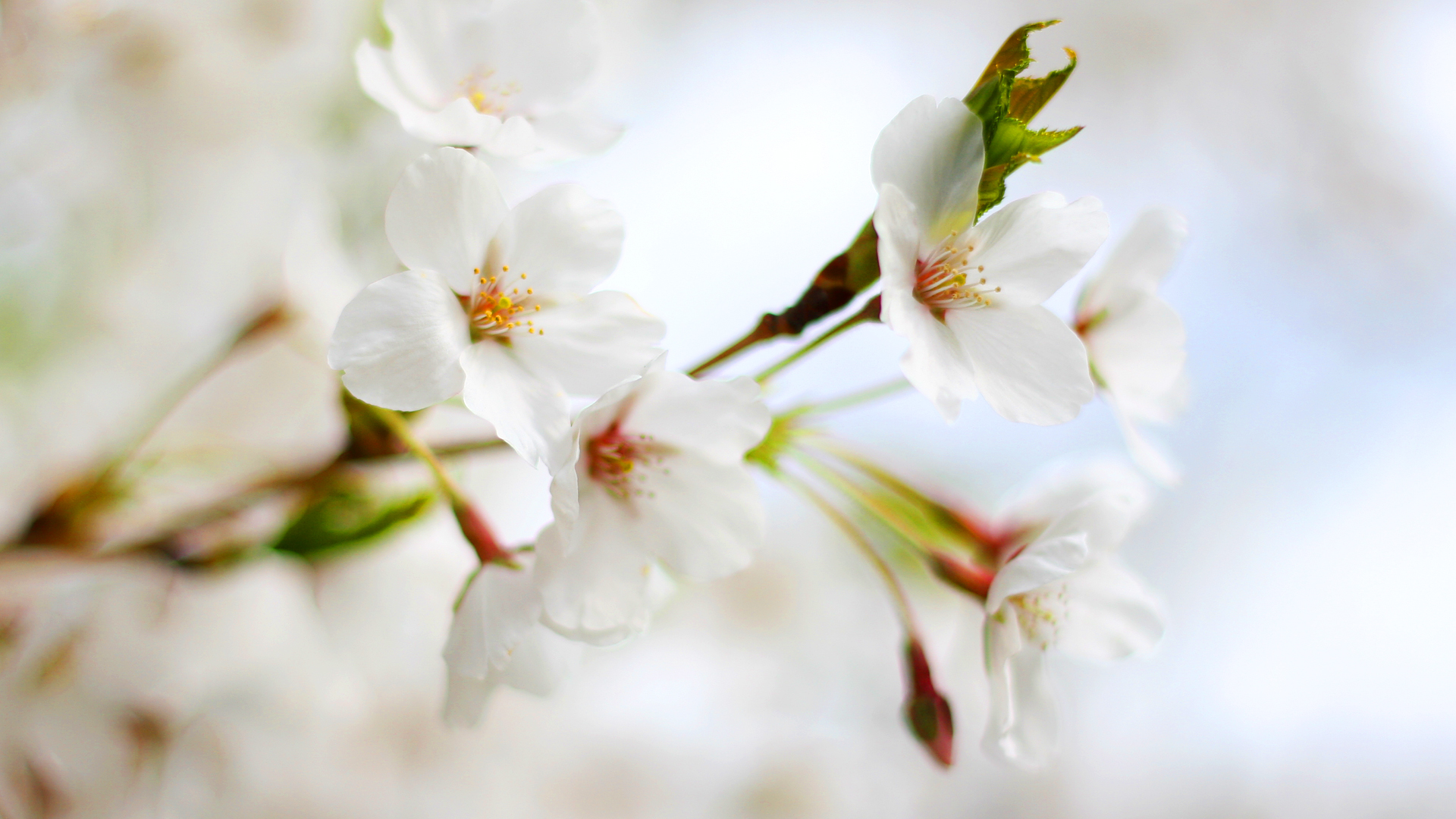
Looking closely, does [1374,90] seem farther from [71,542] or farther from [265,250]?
[71,542]

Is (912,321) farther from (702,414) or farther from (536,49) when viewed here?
(536,49)

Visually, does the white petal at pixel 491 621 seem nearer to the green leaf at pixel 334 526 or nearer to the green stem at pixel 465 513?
the green stem at pixel 465 513

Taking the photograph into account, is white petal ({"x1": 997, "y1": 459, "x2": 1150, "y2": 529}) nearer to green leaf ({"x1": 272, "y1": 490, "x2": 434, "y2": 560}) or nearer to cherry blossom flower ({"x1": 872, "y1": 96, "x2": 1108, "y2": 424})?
cherry blossom flower ({"x1": 872, "y1": 96, "x2": 1108, "y2": 424})

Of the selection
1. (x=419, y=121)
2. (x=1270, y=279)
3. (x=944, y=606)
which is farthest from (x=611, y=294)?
(x=1270, y=279)

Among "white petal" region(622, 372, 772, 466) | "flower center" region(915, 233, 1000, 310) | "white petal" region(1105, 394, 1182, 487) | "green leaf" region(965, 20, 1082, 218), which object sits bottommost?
"white petal" region(1105, 394, 1182, 487)

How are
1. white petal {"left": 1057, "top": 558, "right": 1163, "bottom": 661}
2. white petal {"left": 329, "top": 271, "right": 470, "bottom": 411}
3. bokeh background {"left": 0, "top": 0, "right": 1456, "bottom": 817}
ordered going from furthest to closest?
bokeh background {"left": 0, "top": 0, "right": 1456, "bottom": 817} < white petal {"left": 1057, "top": 558, "right": 1163, "bottom": 661} < white petal {"left": 329, "top": 271, "right": 470, "bottom": 411}

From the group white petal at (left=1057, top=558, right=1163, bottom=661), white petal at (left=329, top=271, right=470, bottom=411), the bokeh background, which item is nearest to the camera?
white petal at (left=329, top=271, right=470, bottom=411)

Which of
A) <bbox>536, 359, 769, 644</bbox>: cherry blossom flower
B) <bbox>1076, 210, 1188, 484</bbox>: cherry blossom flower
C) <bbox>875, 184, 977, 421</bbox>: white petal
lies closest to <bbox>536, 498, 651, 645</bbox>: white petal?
<bbox>536, 359, 769, 644</bbox>: cherry blossom flower
